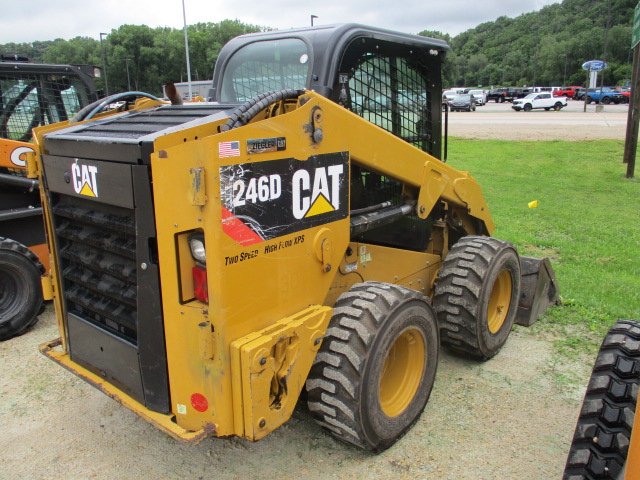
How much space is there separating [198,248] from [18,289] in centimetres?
338

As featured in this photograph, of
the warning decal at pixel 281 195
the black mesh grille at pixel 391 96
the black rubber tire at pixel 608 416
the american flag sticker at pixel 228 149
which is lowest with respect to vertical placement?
the black rubber tire at pixel 608 416

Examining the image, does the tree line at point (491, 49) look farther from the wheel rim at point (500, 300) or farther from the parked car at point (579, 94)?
the wheel rim at point (500, 300)

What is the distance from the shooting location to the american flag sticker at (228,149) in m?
2.32

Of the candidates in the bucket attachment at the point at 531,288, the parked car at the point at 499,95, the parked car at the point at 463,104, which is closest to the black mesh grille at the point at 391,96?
the bucket attachment at the point at 531,288

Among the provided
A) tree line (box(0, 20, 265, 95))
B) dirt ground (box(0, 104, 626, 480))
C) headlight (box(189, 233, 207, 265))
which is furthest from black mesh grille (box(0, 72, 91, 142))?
tree line (box(0, 20, 265, 95))

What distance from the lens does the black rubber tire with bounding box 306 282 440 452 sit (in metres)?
2.82

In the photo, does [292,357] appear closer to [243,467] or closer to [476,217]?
[243,467]

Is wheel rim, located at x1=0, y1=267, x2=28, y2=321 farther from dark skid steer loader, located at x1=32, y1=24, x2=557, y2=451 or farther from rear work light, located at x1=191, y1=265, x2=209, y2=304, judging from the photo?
rear work light, located at x1=191, y1=265, x2=209, y2=304

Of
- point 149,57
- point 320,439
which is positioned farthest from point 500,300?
point 149,57

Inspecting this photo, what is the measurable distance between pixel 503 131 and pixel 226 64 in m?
21.9

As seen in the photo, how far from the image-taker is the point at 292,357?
2693 millimetres

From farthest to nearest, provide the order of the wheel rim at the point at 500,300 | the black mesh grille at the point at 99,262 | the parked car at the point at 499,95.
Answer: the parked car at the point at 499,95
the wheel rim at the point at 500,300
the black mesh grille at the point at 99,262

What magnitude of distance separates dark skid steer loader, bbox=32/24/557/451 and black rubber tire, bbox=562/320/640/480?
101cm

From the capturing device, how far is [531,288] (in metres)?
4.79
